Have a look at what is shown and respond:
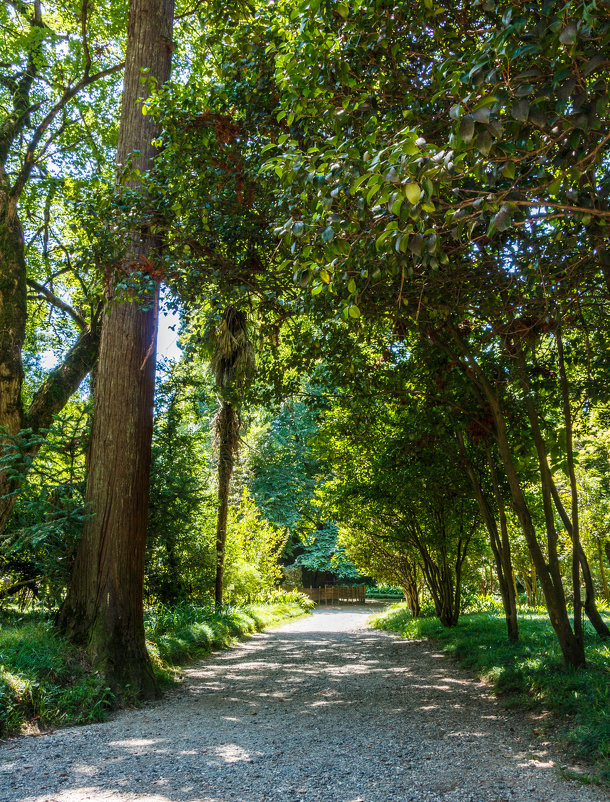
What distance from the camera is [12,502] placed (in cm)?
753

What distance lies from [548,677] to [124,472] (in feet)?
17.4

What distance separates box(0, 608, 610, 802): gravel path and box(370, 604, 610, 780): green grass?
0.31 metres

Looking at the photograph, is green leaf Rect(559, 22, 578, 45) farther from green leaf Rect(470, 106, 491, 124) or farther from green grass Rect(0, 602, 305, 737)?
green grass Rect(0, 602, 305, 737)

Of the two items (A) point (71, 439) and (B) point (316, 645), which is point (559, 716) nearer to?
(A) point (71, 439)

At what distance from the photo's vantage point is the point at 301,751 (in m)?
4.30

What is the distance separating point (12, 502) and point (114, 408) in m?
1.93

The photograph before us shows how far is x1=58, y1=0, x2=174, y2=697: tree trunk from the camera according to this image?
6.54 metres

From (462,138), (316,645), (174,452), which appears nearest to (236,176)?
(462,138)

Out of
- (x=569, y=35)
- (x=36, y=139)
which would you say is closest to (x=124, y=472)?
(x=569, y=35)

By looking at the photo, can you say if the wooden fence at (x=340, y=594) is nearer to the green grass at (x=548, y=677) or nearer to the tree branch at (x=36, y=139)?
the green grass at (x=548, y=677)

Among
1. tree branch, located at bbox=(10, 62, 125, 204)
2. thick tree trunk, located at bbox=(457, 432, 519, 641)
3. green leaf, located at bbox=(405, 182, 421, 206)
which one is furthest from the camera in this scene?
tree branch, located at bbox=(10, 62, 125, 204)

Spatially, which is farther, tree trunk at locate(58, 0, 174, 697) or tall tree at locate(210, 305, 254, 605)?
tall tree at locate(210, 305, 254, 605)

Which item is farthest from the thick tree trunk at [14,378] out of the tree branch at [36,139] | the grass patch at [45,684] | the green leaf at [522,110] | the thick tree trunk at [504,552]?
the green leaf at [522,110]

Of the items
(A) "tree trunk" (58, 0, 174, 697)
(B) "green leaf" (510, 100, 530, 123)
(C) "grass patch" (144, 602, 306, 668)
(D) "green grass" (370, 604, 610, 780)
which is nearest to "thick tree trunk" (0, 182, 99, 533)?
(A) "tree trunk" (58, 0, 174, 697)
